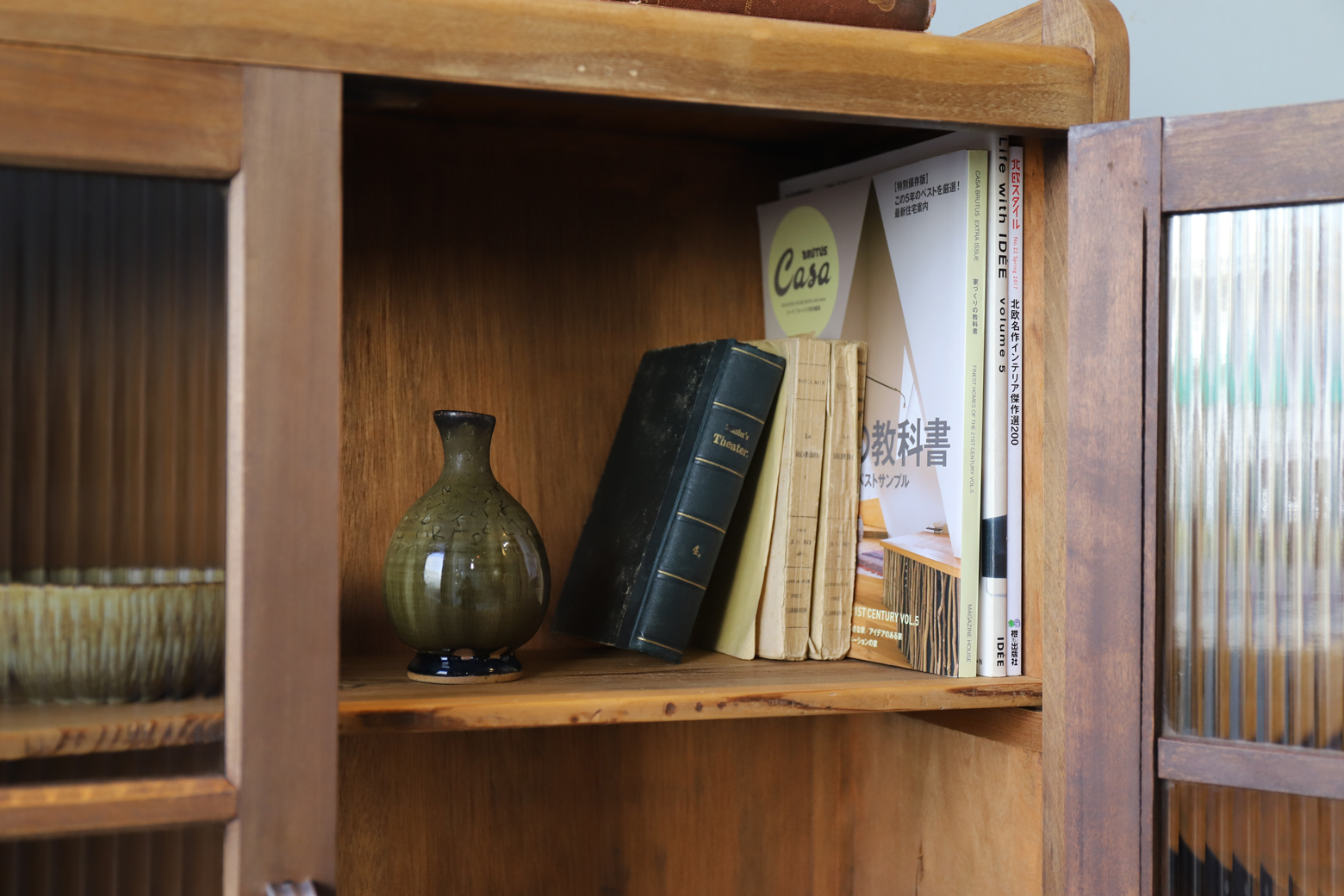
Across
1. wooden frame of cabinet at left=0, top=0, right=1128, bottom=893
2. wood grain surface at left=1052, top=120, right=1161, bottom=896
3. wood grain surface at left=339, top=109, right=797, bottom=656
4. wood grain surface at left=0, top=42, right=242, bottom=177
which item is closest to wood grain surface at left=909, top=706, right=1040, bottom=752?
wooden frame of cabinet at left=0, top=0, right=1128, bottom=893

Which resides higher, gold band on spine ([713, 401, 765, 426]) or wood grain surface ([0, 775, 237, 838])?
gold band on spine ([713, 401, 765, 426])

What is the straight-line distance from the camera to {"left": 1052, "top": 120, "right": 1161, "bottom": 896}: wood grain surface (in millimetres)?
723

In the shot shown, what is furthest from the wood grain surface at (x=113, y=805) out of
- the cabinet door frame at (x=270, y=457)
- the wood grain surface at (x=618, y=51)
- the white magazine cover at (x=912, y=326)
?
the white magazine cover at (x=912, y=326)

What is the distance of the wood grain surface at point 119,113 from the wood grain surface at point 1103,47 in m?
0.57

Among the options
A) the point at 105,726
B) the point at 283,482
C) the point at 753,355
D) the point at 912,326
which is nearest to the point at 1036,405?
the point at 912,326

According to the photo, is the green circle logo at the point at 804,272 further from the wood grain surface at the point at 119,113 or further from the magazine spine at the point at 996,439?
the wood grain surface at the point at 119,113

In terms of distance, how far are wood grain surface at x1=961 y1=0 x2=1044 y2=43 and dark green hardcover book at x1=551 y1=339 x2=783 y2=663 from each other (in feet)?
1.01

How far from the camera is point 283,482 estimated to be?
641mm

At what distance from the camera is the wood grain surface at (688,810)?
0.99 m

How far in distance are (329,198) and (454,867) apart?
25.4 inches

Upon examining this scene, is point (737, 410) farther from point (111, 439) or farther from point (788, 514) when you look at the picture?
point (111, 439)

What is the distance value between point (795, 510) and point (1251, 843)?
39 cm

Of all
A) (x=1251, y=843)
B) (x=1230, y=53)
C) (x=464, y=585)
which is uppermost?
(x=1230, y=53)

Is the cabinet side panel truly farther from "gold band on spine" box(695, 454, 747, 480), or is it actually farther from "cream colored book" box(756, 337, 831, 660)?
"gold band on spine" box(695, 454, 747, 480)
